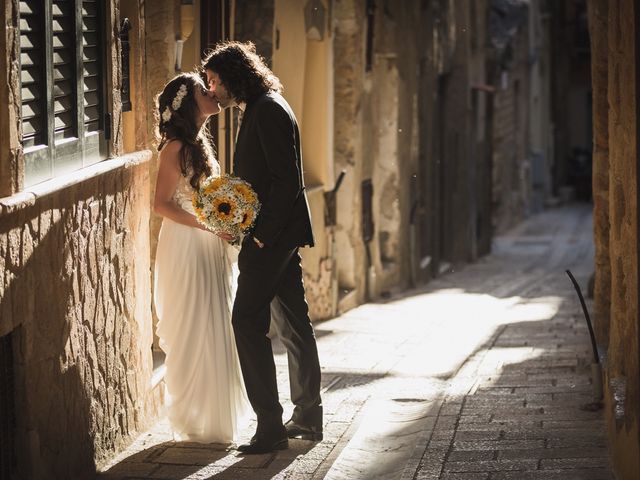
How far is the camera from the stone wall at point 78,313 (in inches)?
180

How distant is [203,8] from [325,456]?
148 inches

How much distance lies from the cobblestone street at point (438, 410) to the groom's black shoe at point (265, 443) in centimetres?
5

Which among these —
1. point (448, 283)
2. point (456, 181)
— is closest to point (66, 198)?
point (448, 283)

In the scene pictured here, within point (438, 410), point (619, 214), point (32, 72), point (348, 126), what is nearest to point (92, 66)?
point (32, 72)

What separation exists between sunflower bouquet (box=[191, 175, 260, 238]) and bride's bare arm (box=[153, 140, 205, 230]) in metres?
0.18

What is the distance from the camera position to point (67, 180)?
16.5 ft

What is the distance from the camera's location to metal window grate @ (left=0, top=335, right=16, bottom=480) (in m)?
4.54

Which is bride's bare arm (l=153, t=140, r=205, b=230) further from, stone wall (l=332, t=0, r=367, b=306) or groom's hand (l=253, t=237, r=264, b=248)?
stone wall (l=332, t=0, r=367, b=306)

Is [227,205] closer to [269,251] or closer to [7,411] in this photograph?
[269,251]

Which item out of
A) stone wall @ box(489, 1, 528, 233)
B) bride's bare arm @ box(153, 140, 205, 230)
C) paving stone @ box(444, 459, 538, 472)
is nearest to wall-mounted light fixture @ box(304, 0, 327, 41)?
bride's bare arm @ box(153, 140, 205, 230)

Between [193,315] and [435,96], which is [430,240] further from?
[193,315]

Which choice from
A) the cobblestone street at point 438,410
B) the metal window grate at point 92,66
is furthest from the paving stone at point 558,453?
the metal window grate at point 92,66

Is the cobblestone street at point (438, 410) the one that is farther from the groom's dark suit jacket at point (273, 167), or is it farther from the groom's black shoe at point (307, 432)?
the groom's dark suit jacket at point (273, 167)

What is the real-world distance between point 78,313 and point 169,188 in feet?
3.13
